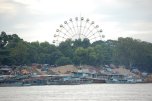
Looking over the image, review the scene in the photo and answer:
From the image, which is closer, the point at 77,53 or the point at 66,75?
the point at 66,75

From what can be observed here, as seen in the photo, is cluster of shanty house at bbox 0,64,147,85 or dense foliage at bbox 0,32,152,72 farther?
dense foliage at bbox 0,32,152,72

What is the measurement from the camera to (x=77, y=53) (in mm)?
139000

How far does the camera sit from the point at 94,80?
124250 millimetres

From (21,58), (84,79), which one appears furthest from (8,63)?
(84,79)

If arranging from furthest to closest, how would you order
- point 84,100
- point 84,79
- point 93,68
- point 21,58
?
point 93,68, point 21,58, point 84,79, point 84,100

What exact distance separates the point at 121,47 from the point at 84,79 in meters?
31.2

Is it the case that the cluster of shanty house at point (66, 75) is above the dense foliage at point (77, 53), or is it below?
below

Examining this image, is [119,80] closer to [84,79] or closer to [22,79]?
[84,79]

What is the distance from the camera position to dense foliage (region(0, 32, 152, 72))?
131 meters

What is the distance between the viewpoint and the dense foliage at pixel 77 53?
131 metres

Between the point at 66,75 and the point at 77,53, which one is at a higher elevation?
the point at 77,53

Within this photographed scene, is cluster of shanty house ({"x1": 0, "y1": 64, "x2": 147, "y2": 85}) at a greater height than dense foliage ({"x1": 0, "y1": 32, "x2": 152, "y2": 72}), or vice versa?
dense foliage ({"x1": 0, "y1": 32, "x2": 152, "y2": 72})

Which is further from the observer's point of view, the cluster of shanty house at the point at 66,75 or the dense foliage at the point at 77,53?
the dense foliage at the point at 77,53

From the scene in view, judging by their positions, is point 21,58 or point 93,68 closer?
point 21,58
